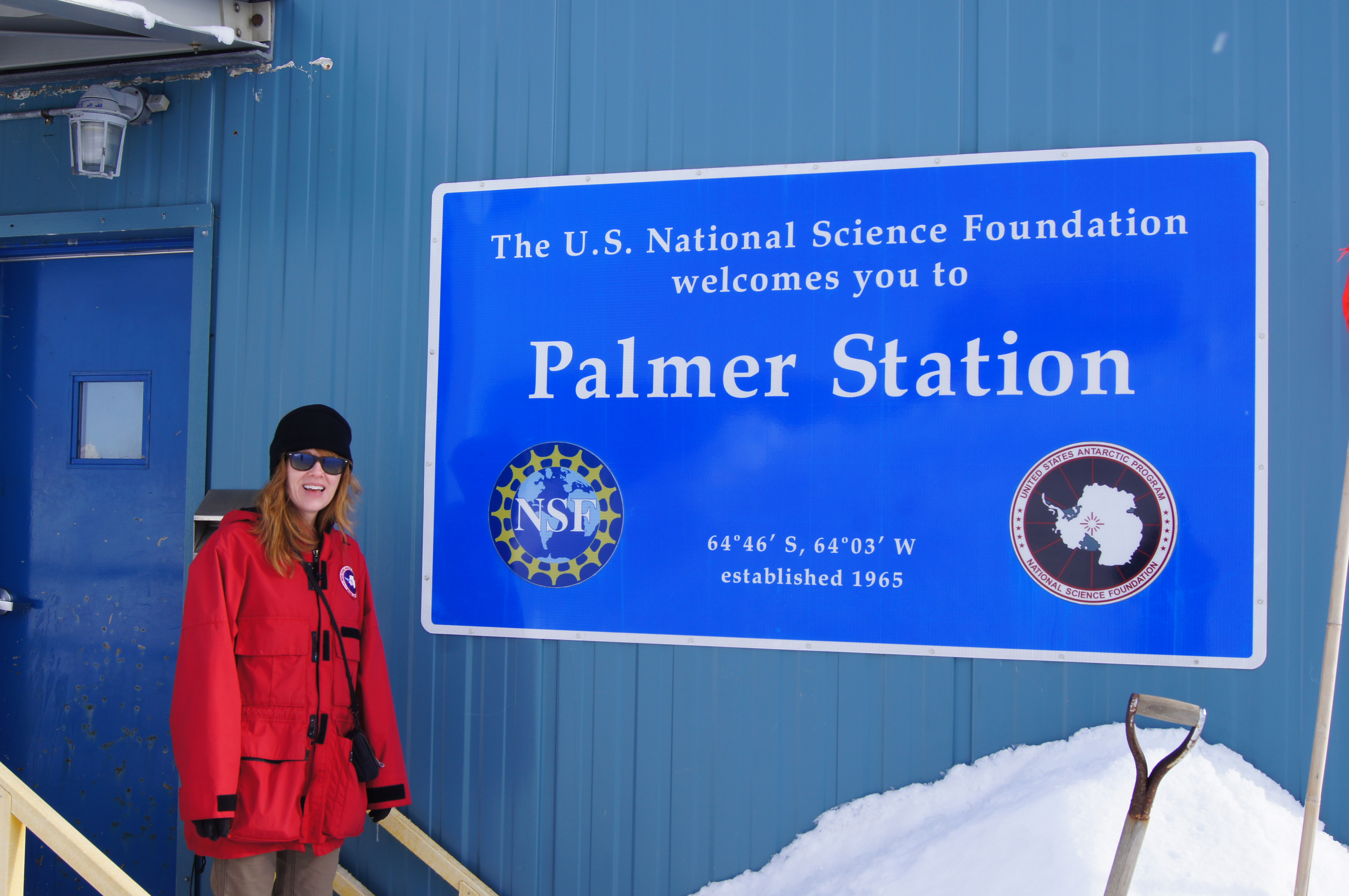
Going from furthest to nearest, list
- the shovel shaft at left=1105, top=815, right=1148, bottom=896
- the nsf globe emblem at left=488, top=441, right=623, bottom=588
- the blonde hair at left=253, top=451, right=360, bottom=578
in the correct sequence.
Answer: the nsf globe emblem at left=488, top=441, right=623, bottom=588, the blonde hair at left=253, top=451, right=360, bottom=578, the shovel shaft at left=1105, top=815, right=1148, bottom=896

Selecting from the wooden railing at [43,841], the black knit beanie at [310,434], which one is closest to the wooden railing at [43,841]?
the wooden railing at [43,841]

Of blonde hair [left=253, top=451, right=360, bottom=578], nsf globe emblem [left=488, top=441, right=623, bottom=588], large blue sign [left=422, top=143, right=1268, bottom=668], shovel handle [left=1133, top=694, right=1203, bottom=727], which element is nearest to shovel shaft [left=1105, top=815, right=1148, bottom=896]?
shovel handle [left=1133, top=694, right=1203, bottom=727]

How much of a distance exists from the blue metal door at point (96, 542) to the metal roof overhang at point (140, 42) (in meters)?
0.65

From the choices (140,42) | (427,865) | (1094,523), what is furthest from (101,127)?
(1094,523)

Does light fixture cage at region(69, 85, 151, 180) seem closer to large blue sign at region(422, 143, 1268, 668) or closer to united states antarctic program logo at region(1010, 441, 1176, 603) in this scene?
large blue sign at region(422, 143, 1268, 668)

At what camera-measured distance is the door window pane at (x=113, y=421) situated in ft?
10.6

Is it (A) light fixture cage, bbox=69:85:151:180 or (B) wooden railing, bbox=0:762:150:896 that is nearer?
(B) wooden railing, bbox=0:762:150:896

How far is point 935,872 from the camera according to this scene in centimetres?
230

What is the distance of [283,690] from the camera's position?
220 cm

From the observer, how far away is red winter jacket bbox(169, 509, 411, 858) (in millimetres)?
2100

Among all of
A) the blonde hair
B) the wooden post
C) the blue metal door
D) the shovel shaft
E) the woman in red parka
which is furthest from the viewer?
the blue metal door

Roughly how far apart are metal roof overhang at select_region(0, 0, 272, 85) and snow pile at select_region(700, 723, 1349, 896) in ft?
10.4

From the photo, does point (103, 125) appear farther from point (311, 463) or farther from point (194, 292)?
point (311, 463)

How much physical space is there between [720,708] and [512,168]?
1863 millimetres
